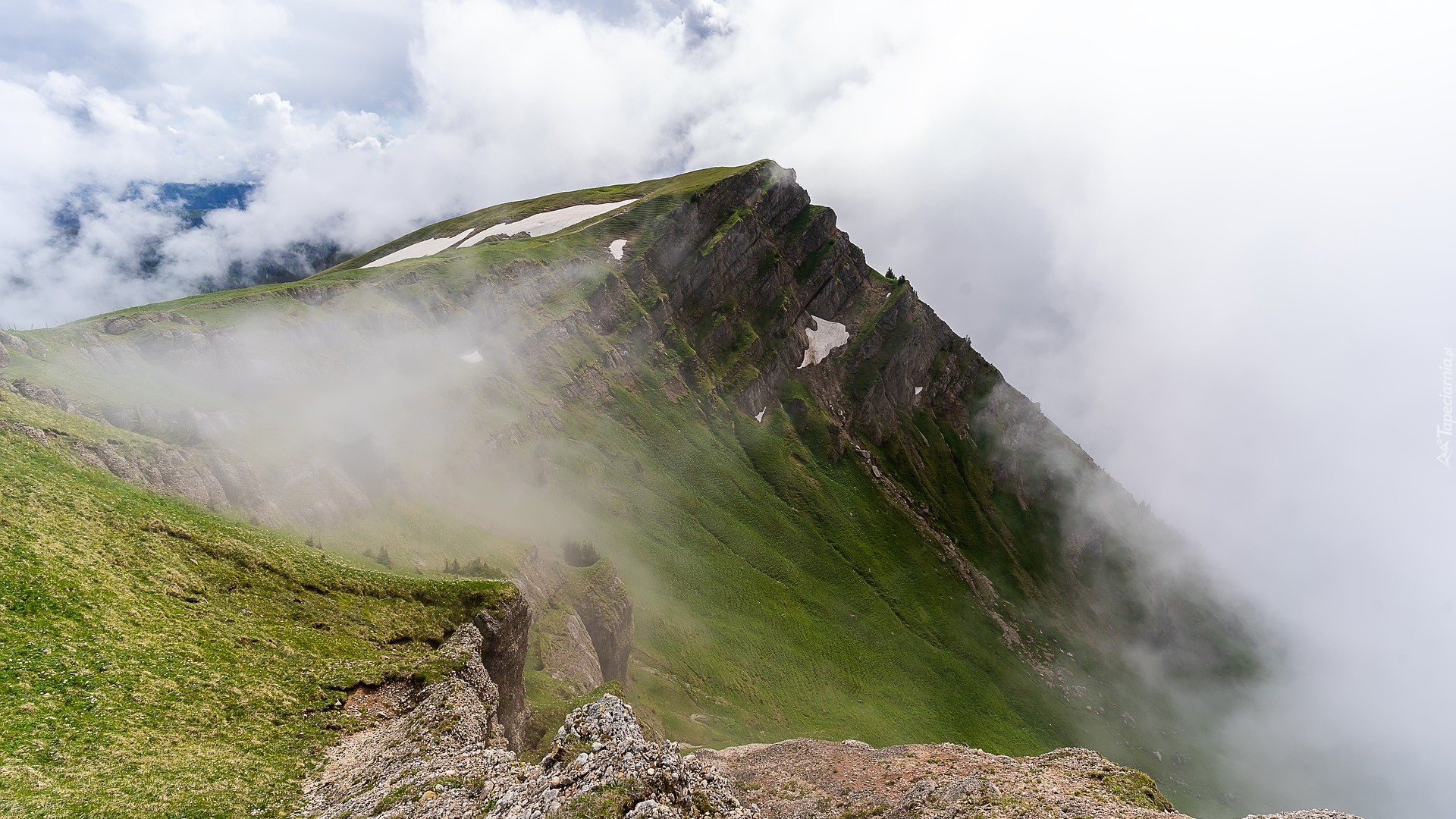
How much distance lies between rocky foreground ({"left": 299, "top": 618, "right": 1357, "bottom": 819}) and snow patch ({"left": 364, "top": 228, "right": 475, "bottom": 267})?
160 meters

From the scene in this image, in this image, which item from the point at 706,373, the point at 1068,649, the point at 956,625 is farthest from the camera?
the point at 706,373

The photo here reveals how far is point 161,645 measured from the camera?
26.5 metres

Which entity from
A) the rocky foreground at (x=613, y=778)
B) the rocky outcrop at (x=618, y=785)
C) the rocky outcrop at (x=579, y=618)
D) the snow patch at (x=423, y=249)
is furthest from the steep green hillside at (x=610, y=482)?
the rocky outcrop at (x=618, y=785)

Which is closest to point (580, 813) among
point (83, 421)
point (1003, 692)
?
point (83, 421)

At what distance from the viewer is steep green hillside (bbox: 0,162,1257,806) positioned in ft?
197

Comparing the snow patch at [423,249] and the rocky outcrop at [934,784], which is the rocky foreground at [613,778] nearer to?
the rocky outcrop at [934,784]

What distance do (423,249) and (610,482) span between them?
100 m

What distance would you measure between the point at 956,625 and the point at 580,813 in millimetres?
164510

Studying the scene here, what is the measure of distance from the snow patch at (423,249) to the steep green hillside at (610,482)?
9.41m

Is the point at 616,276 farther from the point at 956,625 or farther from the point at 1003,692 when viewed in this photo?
the point at 1003,692

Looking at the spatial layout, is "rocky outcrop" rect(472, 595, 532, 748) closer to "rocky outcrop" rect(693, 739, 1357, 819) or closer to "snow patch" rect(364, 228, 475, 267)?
"rocky outcrop" rect(693, 739, 1357, 819)

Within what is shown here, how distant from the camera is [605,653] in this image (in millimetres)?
74750

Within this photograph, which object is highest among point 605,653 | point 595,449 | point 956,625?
point 595,449

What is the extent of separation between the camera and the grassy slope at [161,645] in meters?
20.0
